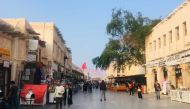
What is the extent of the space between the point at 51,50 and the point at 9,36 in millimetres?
29388

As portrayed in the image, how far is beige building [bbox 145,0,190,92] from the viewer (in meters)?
32.6

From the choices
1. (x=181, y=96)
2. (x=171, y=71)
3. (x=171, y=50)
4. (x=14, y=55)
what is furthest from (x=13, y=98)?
(x=171, y=71)

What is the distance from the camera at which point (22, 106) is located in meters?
22.4

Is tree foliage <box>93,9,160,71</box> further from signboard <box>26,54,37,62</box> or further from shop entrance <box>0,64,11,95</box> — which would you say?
shop entrance <box>0,64,11,95</box>

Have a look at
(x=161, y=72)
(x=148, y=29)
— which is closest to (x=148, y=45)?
(x=148, y=29)

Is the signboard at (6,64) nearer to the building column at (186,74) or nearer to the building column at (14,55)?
the building column at (14,55)

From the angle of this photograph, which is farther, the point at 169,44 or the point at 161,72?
the point at 161,72

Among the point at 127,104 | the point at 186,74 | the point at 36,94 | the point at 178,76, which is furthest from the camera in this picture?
the point at 178,76

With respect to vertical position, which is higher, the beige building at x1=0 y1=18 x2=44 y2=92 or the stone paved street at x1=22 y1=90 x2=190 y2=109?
the beige building at x1=0 y1=18 x2=44 y2=92

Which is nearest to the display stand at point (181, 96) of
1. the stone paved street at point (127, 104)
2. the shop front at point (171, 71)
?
the stone paved street at point (127, 104)

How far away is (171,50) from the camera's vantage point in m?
37.7

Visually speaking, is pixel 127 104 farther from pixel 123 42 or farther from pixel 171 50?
pixel 123 42

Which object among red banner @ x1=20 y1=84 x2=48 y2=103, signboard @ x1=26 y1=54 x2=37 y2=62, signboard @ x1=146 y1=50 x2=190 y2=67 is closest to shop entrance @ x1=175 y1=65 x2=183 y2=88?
signboard @ x1=146 y1=50 x2=190 y2=67

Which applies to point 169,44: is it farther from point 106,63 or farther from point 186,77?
point 106,63
